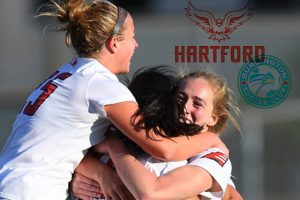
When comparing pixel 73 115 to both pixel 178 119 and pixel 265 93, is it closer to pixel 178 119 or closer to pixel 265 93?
pixel 178 119

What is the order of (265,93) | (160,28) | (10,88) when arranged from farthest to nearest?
(10,88) < (160,28) < (265,93)

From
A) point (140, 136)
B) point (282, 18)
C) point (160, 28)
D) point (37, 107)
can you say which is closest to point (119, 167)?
point (140, 136)

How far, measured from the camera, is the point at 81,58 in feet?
8.30

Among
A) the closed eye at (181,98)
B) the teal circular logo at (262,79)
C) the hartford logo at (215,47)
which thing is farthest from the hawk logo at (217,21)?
the closed eye at (181,98)

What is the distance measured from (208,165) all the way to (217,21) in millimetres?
2177

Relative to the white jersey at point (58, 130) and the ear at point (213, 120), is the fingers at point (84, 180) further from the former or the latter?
the ear at point (213, 120)

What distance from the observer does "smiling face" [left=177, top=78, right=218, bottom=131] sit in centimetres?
257

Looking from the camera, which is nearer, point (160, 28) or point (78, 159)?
point (78, 159)

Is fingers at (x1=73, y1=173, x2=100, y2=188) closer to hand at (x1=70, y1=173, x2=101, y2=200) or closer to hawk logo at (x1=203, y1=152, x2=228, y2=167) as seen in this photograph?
hand at (x1=70, y1=173, x2=101, y2=200)

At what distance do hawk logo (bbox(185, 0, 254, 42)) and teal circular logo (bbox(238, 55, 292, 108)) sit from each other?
23 cm

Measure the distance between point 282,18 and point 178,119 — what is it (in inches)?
127

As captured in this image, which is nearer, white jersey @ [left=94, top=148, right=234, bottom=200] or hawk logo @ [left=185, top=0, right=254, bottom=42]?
white jersey @ [left=94, top=148, right=234, bottom=200]

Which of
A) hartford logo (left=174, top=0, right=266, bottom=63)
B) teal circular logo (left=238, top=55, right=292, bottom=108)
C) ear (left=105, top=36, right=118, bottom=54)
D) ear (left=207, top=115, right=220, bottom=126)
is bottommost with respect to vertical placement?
teal circular logo (left=238, top=55, right=292, bottom=108)

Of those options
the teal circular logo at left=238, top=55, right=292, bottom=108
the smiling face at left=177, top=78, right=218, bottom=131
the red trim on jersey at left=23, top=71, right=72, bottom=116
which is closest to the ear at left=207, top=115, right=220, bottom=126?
the smiling face at left=177, top=78, right=218, bottom=131
